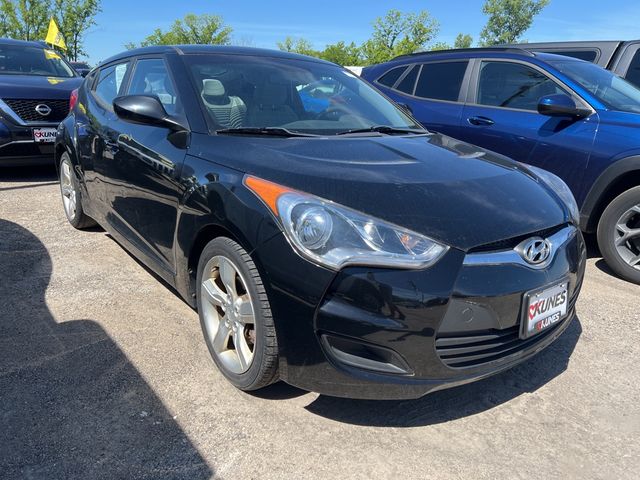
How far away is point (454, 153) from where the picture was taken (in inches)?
112

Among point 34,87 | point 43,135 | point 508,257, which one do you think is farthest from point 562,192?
point 34,87

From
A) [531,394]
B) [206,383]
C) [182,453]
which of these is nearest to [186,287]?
[206,383]

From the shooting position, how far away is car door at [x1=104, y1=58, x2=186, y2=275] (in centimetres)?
278

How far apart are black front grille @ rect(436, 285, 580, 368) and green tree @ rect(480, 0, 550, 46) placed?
82.5 metres

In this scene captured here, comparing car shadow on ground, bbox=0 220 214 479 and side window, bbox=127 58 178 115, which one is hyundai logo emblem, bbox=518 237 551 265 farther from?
side window, bbox=127 58 178 115

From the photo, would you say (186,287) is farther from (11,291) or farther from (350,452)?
(11,291)

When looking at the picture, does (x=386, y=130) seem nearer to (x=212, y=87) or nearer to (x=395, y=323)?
(x=212, y=87)

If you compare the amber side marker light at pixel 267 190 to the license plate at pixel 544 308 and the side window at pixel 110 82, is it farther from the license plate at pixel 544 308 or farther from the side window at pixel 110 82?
the side window at pixel 110 82

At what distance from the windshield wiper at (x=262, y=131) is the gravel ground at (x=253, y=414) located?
3.84 feet

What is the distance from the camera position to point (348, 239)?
6.47ft

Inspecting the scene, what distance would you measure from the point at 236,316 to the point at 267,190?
63 centimetres

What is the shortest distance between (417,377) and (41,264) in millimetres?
3208

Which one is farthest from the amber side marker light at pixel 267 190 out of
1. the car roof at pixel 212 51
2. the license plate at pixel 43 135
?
the license plate at pixel 43 135

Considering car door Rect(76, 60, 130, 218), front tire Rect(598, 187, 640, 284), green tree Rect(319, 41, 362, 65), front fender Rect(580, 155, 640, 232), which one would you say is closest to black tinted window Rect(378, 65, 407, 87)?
front fender Rect(580, 155, 640, 232)
